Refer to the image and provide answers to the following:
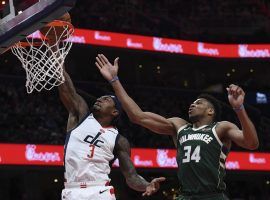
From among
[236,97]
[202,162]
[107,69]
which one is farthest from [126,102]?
[236,97]

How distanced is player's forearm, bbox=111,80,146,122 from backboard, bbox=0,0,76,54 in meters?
0.80

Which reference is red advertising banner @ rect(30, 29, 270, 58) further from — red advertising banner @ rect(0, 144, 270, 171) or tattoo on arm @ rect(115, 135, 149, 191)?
tattoo on arm @ rect(115, 135, 149, 191)

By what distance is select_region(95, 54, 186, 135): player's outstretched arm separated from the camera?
17.6 ft

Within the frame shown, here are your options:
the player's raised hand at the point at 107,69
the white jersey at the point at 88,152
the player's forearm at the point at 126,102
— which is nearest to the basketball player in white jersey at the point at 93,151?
the white jersey at the point at 88,152

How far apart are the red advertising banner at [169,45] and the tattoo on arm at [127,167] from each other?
1075 cm

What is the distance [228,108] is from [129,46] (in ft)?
11.4

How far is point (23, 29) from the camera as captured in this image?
525 centimetres

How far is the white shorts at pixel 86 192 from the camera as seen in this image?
18.3 ft

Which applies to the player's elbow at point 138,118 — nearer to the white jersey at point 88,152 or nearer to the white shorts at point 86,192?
the white jersey at point 88,152

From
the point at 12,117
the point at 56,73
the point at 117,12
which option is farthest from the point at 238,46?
the point at 56,73

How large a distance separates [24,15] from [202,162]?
191cm

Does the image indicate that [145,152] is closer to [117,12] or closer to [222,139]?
[117,12]

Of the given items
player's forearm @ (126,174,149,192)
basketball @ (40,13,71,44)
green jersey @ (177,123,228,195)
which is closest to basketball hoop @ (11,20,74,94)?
basketball @ (40,13,71,44)

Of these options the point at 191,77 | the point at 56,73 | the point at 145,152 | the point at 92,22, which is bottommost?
the point at 145,152
